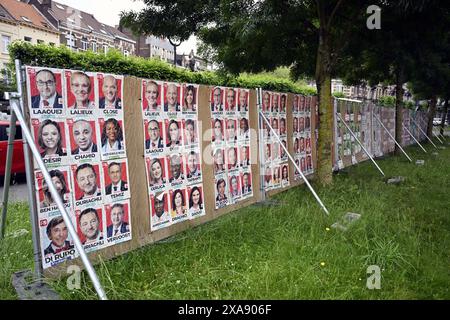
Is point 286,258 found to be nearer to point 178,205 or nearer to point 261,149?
point 178,205

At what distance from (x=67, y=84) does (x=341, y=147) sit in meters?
7.67

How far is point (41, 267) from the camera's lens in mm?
3328

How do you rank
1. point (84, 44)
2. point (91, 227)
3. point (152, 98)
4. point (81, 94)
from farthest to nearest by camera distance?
point (84, 44), point (152, 98), point (91, 227), point (81, 94)

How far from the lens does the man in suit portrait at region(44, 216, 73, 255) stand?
3375 mm

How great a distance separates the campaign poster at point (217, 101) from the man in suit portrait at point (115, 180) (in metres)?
1.79

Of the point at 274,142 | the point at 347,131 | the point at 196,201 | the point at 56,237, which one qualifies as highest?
the point at 274,142

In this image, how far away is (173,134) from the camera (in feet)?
15.2

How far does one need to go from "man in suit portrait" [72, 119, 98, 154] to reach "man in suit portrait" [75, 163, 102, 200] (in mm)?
149

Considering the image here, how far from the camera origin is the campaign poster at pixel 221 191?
5.35m

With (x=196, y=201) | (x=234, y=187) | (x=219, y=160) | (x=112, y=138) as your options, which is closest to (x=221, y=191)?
(x=234, y=187)

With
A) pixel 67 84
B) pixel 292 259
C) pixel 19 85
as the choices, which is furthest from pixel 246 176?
pixel 19 85

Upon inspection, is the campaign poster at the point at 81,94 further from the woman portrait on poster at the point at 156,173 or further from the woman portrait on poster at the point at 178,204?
the woman portrait on poster at the point at 178,204

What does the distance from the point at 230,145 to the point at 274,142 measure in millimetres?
1366
